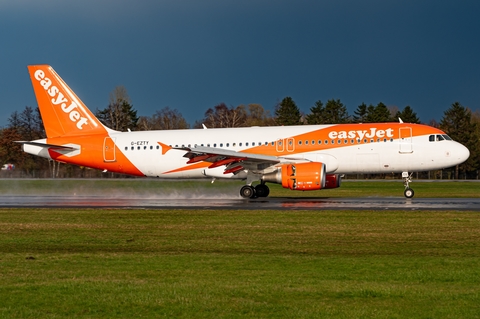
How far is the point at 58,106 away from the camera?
35.3m

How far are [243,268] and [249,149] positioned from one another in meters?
21.5

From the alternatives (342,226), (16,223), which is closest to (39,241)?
(16,223)

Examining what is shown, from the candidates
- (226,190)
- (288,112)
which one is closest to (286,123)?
(288,112)

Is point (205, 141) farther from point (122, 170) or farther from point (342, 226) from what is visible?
point (342, 226)

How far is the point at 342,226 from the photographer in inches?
707

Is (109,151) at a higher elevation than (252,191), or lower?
higher

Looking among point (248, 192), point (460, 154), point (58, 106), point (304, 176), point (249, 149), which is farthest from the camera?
point (58, 106)

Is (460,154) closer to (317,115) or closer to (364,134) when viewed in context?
(364,134)

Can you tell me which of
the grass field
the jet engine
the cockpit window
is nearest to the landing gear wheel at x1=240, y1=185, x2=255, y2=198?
the jet engine

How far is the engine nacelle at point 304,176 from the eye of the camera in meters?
28.8

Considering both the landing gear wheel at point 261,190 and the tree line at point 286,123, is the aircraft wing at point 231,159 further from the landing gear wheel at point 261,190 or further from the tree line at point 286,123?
the tree line at point 286,123

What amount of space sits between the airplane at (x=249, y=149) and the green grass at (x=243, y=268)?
1091 cm

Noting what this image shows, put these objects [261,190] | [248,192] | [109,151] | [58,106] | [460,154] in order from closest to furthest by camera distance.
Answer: [460,154] → [248,192] → [261,190] → [109,151] → [58,106]

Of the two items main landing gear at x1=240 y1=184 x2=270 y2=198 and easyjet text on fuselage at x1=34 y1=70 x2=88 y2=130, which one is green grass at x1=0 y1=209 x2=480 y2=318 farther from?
easyjet text on fuselage at x1=34 y1=70 x2=88 y2=130
